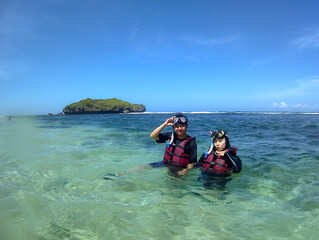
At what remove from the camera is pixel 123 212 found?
3.96 meters

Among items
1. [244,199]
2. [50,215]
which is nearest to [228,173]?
[244,199]

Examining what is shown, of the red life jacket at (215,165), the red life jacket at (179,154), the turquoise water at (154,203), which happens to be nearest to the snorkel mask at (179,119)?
the red life jacket at (179,154)

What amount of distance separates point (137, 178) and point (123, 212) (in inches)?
75.9

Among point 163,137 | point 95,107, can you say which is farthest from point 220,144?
point 95,107

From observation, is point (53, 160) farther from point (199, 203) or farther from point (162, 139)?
point (199, 203)

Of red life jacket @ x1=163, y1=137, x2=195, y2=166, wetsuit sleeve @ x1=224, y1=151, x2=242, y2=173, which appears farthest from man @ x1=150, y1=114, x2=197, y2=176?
wetsuit sleeve @ x1=224, y1=151, x2=242, y2=173

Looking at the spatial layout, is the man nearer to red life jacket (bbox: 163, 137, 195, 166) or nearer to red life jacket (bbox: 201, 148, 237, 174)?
red life jacket (bbox: 163, 137, 195, 166)

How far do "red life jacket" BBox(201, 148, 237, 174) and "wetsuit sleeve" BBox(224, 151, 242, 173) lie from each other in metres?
0.09

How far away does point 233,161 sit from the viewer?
5.54 meters

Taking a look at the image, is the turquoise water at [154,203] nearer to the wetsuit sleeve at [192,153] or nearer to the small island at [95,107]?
the wetsuit sleeve at [192,153]

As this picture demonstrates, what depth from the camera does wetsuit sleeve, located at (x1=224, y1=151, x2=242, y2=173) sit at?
219 inches

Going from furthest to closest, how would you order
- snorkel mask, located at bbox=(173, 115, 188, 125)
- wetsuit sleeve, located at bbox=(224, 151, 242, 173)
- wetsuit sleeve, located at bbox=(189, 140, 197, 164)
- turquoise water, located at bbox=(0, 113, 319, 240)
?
1. wetsuit sleeve, located at bbox=(189, 140, 197, 164)
2. snorkel mask, located at bbox=(173, 115, 188, 125)
3. wetsuit sleeve, located at bbox=(224, 151, 242, 173)
4. turquoise water, located at bbox=(0, 113, 319, 240)

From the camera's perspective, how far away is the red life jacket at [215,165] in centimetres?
580

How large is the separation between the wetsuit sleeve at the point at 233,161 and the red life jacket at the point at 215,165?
0.09m
